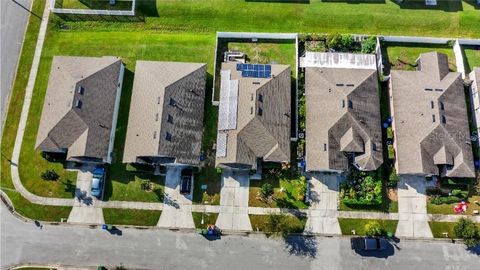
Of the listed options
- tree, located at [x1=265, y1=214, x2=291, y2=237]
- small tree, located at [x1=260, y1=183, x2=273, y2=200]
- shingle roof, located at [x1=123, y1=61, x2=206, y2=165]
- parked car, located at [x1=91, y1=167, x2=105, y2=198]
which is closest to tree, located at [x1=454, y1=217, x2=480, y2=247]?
tree, located at [x1=265, y1=214, x2=291, y2=237]

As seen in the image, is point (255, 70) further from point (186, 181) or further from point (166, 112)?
point (186, 181)

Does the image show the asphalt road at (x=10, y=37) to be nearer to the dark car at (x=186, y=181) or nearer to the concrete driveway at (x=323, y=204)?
the dark car at (x=186, y=181)

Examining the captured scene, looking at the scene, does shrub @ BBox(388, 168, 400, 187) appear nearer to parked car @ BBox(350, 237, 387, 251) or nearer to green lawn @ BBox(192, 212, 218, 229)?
parked car @ BBox(350, 237, 387, 251)

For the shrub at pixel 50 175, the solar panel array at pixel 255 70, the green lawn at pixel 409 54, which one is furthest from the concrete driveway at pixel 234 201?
the green lawn at pixel 409 54

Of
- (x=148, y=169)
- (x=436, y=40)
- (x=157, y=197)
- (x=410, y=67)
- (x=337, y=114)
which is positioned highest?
(x=436, y=40)

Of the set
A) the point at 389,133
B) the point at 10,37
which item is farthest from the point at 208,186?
the point at 10,37

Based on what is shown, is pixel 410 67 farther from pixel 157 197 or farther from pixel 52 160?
pixel 52 160

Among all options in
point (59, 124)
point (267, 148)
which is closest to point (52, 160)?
point (59, 124)

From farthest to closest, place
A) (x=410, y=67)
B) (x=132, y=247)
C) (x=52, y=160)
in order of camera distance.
A: (x=410, y=67) → (x=52, y=160) → (x=132, y=247)
